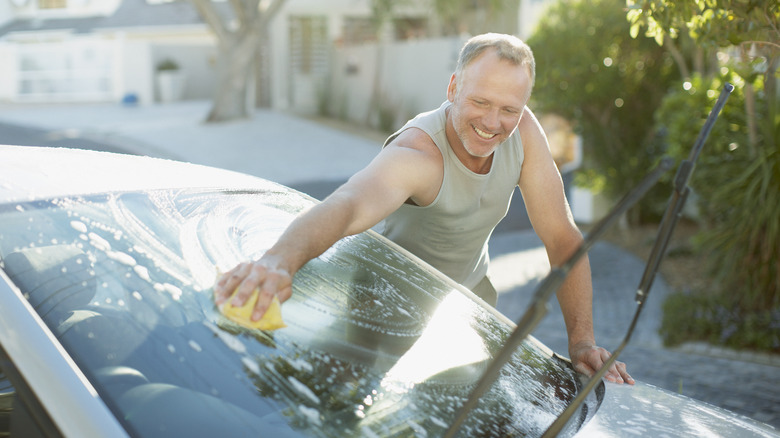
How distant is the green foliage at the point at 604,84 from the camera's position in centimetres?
898

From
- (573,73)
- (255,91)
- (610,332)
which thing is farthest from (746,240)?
(255,91)

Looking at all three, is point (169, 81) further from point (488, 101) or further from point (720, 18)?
point (488, 101)

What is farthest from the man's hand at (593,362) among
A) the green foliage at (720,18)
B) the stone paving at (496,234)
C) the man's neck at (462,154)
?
the stone paving at (496,234)

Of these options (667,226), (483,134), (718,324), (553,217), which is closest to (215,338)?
(667,226)

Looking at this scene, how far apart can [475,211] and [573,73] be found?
21.9 feet

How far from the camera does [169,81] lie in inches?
1097

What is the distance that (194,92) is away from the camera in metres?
29.8

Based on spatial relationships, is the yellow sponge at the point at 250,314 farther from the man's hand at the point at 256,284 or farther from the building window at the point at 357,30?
the building window at the point at 357,30

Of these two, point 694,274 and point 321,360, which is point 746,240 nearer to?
point 694,274

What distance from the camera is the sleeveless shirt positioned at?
8.29ft

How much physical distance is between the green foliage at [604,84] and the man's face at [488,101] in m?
6.63

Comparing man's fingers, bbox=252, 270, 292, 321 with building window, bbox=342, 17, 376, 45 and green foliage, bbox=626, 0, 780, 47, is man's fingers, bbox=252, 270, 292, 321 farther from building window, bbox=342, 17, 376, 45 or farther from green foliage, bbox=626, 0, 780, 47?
building window, bbox=342, 17, 376, 45

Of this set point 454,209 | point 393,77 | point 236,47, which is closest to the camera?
point 454,209

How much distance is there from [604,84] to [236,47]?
11.3m
